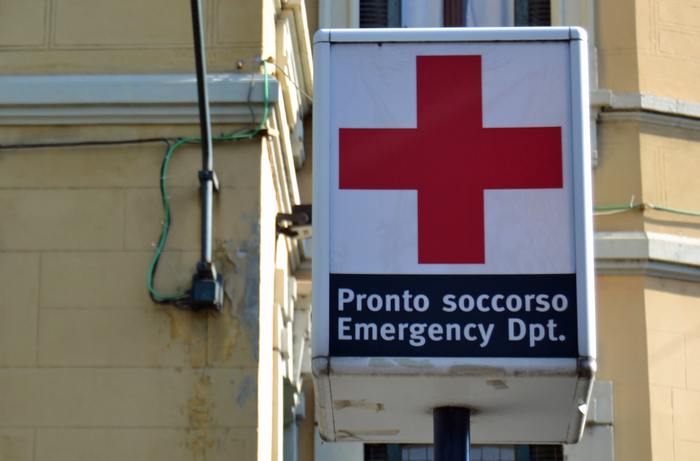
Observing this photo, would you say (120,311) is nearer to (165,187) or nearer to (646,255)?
(165,187)

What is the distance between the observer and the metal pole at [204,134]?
489cm

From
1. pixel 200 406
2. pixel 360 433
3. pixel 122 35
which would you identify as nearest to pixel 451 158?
pixel 360 433

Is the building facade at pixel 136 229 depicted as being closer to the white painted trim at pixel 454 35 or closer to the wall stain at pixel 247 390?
the wall stain at pixel 247 390

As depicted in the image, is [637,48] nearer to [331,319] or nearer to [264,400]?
[264,400]

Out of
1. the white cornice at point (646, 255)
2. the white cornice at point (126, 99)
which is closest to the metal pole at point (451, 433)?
the white cornice at point (126, 99)

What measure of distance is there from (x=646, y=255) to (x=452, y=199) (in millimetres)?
4626

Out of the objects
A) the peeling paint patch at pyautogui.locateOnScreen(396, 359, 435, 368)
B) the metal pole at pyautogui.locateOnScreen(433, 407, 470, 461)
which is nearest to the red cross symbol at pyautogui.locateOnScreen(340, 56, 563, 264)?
the peeling paint patch at pyautogui.locateOnScreen(396, 359, 435, 368)

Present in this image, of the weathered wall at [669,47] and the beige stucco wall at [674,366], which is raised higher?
the weathered wall at [669,47]

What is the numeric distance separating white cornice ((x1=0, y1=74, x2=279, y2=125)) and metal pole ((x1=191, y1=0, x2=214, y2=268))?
18 cm

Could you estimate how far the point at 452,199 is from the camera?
10.6 ft

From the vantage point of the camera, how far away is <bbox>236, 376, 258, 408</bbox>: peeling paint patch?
16.3 feet

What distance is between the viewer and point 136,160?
5.36 metres

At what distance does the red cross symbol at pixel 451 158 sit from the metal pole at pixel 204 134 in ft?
5.96

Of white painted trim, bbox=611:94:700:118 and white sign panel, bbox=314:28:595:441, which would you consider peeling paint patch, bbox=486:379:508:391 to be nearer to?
white sign panel, bbox=314:28:595:441
